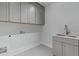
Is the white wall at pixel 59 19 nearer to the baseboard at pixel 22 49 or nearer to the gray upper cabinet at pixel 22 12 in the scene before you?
the gray upper cabinet at pixel 22 12

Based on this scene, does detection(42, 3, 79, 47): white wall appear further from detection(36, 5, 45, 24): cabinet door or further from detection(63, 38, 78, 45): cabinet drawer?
detection(63, 38, 78, 45): cabinet drawer

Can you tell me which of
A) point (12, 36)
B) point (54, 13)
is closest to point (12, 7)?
point (12, 36)

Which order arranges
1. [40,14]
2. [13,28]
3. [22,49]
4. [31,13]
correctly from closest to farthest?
[13,28] < [22,49] < [31,13] < [40,14]

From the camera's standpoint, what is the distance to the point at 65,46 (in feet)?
8.28

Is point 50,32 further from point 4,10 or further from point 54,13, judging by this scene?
point 4,10

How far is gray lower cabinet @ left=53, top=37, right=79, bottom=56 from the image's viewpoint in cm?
228

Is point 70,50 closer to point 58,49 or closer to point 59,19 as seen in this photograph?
point 58,49

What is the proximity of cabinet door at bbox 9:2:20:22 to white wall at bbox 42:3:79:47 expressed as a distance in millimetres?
1935

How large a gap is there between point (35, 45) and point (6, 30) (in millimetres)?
1993

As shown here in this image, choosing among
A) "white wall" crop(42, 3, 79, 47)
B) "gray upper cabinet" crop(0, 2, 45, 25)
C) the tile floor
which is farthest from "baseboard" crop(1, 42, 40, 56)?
"gray upper cabinet" crop(0, 2, 45, 25)

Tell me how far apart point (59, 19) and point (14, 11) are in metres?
2.20

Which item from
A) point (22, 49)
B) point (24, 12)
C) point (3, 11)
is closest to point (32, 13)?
point (24, 12)

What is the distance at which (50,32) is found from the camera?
13.8ft

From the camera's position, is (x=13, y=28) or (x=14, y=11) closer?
Answer: (x=14, y=11)
